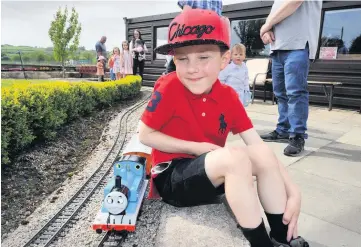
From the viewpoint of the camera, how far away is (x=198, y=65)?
1946 millimetres

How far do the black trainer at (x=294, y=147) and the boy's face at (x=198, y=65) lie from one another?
2076 millimetres

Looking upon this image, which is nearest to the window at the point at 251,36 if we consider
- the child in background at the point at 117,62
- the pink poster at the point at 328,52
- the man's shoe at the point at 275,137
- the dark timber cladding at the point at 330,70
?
the dark timber cladding at the point at 330,70

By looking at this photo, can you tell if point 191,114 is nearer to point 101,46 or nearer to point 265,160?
point 265,160

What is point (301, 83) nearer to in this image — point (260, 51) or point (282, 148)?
point (282, 148)

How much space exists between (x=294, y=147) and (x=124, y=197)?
2410mm

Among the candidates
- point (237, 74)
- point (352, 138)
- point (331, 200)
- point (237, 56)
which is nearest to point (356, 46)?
point (352, 138)

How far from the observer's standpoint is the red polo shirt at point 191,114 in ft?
6.63

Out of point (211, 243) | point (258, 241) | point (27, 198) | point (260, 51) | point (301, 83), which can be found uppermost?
point (260, 51)

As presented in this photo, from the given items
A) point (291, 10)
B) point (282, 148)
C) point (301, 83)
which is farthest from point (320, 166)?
point (291, 10)

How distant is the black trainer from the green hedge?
Answer: 3451 millimetres

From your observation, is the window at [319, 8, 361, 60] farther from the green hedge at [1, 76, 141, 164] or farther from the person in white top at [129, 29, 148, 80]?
the person in white top at [129, 29, 148, 80]

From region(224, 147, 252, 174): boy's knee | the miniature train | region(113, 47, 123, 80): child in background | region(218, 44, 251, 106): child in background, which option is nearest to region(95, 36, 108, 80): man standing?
region(113, 47, 123, 80): child in background

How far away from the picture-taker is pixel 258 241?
1.63m

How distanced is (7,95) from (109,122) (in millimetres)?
2937
